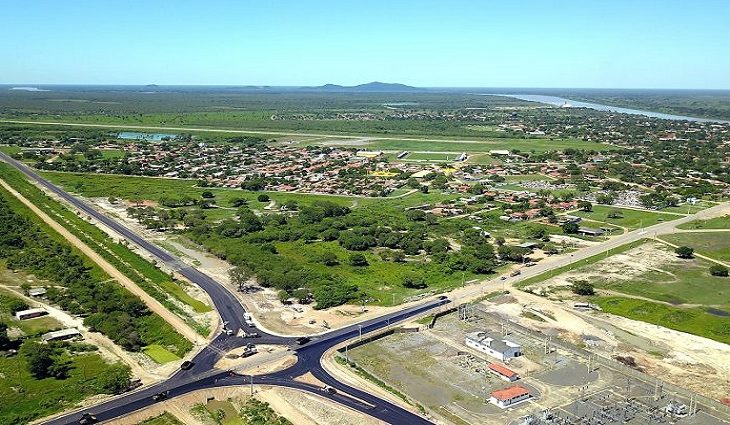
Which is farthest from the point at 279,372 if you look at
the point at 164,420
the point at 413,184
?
the point at 413,184

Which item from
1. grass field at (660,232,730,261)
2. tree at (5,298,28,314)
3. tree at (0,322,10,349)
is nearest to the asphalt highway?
tree at (0,322,10,349)

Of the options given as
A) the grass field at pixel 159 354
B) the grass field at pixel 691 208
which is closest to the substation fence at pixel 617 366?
the grass field at pixel 159 354

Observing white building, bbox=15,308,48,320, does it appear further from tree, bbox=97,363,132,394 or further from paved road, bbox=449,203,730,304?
paved road, bbox=449,203,730,304

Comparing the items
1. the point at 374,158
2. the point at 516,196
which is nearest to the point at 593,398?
the point at 516,196

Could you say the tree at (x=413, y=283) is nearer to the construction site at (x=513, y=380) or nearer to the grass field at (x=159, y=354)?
the construction site at (x=513, y=380)

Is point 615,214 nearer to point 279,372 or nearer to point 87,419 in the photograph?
point 279,372

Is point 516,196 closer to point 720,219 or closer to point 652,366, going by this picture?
point 720,219
